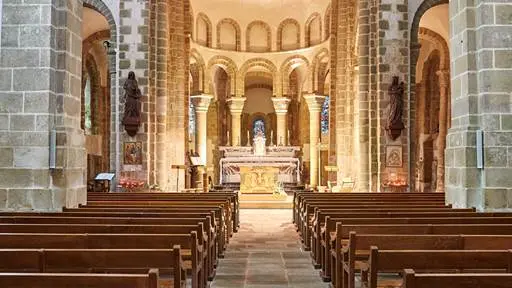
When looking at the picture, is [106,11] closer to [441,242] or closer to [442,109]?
[442,109]

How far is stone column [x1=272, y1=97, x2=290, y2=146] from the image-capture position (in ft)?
111

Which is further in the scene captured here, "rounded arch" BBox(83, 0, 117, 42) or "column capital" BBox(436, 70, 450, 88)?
"column capital" BBox(436, 70, 450, 88)

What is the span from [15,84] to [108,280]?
241 inches

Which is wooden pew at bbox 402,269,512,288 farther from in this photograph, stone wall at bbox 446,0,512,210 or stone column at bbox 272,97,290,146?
stone column at bbox 272,97,290,146

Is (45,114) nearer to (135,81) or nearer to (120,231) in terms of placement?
(120,231)

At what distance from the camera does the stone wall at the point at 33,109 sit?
8461 millimetres

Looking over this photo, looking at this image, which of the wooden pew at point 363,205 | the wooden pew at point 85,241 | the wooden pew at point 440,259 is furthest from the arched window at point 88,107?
the wooden pew at point 440,259

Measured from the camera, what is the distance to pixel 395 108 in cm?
1691

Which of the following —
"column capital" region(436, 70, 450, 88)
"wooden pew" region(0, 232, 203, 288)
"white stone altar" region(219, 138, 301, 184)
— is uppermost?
"column capital" region(436, 70, 450, 88)

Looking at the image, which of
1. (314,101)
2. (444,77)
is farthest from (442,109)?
(314,101)

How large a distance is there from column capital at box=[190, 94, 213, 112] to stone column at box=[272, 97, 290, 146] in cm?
376

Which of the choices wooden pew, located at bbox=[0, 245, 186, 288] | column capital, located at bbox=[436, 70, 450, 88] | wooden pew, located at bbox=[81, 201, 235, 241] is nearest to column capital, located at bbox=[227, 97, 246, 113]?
column capital, located at bbox=[436, 70, 450, 88]

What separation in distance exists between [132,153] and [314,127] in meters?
16.7

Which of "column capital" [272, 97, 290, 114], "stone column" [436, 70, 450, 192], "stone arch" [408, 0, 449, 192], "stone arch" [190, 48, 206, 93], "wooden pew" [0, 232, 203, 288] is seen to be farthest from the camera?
"column capital" [272, 97, 290, 114]
